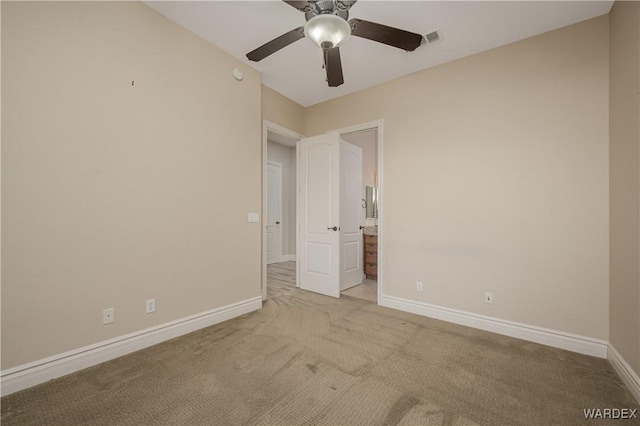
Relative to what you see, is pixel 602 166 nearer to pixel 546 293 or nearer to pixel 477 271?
pixel 546 293

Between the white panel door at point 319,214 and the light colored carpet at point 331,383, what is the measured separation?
1.26 metres

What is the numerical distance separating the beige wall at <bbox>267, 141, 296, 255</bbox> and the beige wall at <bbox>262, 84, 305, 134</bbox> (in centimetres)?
269

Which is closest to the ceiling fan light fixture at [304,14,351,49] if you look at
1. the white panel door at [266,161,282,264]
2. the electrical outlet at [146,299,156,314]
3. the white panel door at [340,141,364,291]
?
the white panel door at [340,141,364,291]

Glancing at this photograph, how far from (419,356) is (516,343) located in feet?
3.25

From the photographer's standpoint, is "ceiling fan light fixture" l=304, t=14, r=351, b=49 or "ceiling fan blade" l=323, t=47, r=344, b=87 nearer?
"ceiling fan light fixture" l=304, t=14, r=351, b=49

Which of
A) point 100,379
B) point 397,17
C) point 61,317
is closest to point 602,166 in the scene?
point 397,17

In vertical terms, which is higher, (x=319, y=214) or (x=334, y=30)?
(x=334, y=30)

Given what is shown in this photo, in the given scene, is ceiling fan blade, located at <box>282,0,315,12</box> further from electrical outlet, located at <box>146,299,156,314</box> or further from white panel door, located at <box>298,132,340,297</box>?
electrical outlet, located at <box>146,299,156,314</box>

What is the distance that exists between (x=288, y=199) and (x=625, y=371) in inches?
242

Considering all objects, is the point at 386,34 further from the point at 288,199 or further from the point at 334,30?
the point at 288,199

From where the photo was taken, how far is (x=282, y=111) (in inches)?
152

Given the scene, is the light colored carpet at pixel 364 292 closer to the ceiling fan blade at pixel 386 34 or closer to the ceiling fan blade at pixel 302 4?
the ceiling fan blade at pixel 386 34

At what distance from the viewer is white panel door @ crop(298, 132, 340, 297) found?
3779 millimetres
